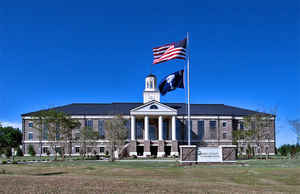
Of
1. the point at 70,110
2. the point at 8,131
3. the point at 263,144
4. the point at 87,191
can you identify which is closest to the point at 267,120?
the point at 263,144

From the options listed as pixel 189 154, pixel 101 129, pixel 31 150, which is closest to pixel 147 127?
pixel 101 129

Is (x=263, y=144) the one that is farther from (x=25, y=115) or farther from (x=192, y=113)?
(x=25, y=115)

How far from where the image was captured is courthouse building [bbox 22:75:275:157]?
2665 inches

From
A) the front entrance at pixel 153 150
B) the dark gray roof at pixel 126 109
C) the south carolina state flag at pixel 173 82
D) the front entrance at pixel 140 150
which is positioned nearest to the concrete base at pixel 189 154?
the south carolina state flag at pixel 173 82

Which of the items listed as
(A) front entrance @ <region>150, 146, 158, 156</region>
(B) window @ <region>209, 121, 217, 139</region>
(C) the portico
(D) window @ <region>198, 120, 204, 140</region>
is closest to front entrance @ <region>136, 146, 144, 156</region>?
(C) the portico

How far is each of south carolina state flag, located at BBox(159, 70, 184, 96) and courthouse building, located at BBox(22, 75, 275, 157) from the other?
1332 inches

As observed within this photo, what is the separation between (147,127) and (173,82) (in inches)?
1377

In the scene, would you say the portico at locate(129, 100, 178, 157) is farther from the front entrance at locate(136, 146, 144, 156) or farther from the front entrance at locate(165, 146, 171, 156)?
the front entrance at locate(136, 146, 144, 156)

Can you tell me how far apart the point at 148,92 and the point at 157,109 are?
33.3 ft

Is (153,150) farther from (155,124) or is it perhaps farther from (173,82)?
(173,82)

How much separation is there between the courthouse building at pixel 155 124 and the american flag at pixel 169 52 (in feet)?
117

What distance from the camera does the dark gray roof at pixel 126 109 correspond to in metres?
74.1

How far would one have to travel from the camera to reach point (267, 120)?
5650 centimetres

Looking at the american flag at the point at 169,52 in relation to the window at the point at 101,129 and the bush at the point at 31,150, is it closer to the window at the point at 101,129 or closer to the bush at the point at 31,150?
the window at the point at 101,129
